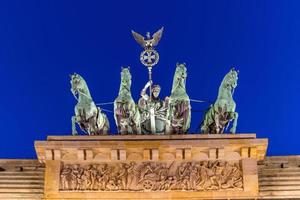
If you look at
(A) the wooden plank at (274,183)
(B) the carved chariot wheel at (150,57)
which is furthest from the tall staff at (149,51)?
(A) the wooden plank at (274,183)

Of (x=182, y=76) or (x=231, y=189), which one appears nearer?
(x=231, y=189)

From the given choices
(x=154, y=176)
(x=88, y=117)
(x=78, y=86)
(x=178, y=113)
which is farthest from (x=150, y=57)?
(x=154, y=176)

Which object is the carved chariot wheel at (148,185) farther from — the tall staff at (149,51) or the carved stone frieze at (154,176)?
the tall staff at (149,51)

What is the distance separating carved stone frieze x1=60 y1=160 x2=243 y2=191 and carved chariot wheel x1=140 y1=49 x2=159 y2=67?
2.94 meters

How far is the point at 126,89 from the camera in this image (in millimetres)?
23734

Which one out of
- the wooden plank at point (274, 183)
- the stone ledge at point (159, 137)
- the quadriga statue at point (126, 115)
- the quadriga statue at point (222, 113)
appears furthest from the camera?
the quadriga statue at point (222, 113)

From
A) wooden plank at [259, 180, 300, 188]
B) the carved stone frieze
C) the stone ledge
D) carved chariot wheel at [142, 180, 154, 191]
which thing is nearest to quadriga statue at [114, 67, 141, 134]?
the stone ledge

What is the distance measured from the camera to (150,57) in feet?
78.9

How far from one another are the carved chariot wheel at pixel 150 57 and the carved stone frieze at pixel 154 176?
294 centimetres

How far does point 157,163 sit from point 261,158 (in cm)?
284

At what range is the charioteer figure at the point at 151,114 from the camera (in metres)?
23.5

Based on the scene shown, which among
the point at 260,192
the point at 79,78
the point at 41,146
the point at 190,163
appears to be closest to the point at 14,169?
the point at 41,146

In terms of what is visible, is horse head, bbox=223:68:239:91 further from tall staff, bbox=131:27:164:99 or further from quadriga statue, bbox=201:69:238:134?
tall staff, bbox=131:27:164:99

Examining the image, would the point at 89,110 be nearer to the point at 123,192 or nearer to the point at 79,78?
the point at 79,78
